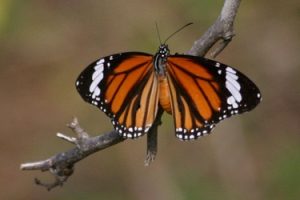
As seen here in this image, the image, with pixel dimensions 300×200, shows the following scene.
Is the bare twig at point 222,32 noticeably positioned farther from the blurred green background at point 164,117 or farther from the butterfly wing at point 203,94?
the blurred green background at point 164,117

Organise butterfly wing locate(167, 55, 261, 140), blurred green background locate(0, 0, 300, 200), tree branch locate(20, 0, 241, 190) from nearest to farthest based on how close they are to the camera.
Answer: tree branch locate(20, 0, 241, 190), butterfly wing locate(167, 55, 261, 140), blurred green background locate(0, 0, 300, 200)

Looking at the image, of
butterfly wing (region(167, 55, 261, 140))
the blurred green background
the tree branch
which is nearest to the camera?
the tree branch

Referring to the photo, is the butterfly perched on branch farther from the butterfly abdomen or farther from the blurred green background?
the blurred green background

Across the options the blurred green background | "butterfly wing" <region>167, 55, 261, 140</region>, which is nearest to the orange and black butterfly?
"butterfly wing" <region>167, 55, 261, 140</region>

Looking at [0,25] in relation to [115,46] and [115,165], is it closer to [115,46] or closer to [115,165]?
[115,46]

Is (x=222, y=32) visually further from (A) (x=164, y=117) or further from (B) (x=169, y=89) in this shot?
(A) (x=164, y=117)

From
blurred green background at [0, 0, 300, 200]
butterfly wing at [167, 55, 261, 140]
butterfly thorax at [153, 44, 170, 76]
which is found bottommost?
butterfly wing at [167, 55, 261, 140]
